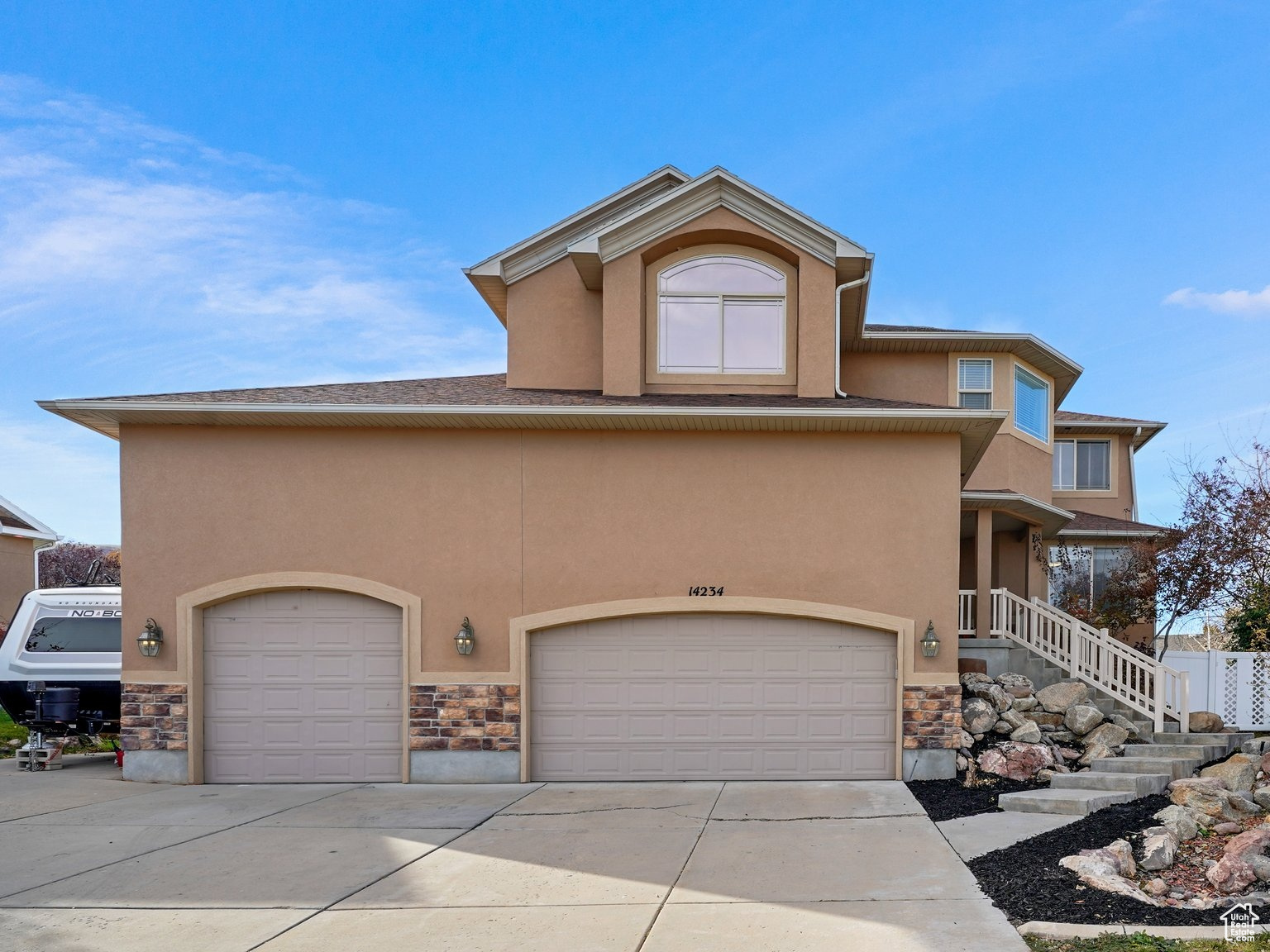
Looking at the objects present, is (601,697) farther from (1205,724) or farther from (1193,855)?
(1205,724)

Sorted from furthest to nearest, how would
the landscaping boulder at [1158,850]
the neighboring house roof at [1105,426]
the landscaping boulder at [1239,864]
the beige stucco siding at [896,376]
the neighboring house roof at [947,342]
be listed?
the neighboring house roof at [1105,426] → the beige stucco siding at [896,376] → the neighboring house roof at [947,342] → the landscaping boulder at [1158,850] → the landscaping boulder at [1239,864]

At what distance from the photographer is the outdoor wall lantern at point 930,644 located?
1098cm

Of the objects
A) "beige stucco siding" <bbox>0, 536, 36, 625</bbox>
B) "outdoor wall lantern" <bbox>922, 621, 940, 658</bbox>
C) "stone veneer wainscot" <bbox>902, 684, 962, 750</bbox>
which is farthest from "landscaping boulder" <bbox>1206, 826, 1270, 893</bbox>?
"beige stucco siding" <bbox>0, 536, 36, 625</bbox>

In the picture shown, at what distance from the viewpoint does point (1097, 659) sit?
13938mm

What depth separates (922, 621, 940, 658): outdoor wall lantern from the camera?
36.0 ft

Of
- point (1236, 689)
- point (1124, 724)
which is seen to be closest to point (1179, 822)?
point (1124, 724)

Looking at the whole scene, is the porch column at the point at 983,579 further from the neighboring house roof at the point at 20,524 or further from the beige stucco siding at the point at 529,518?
the neighboring house roof at the point at 20,524

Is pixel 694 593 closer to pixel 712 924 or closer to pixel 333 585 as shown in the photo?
pixel 333 585

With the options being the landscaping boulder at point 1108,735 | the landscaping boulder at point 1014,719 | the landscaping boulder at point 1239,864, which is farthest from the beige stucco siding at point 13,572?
the landscaping boulder at point 1239,864

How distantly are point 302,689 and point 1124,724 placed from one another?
35.3 feet

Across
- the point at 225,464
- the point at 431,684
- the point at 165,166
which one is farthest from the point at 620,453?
the point at 165,166

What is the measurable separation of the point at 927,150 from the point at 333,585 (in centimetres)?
1459

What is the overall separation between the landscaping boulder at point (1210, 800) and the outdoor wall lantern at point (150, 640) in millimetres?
11722

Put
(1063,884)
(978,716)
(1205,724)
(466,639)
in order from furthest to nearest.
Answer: (1205,724)
(978,716)
(466,639)
(1063,884)
